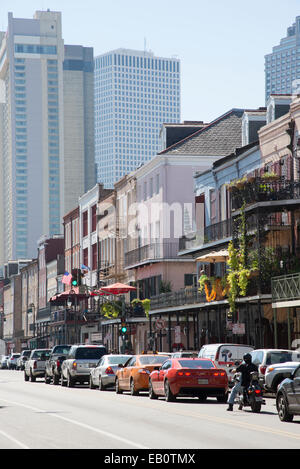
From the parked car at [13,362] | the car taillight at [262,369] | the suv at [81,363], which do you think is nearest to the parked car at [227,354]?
the car taillight at [262,369]

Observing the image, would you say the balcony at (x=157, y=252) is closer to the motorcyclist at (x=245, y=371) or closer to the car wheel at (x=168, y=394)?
the car wheel at (x=168, y=394)

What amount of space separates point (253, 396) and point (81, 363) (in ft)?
58.8

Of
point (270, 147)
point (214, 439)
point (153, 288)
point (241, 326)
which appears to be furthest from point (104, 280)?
point (214, 439)

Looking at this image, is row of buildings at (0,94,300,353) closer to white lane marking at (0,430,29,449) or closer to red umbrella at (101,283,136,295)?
red umbrella at (101,283,136,295)

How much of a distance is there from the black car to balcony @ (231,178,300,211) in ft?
71.3

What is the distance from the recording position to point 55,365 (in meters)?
45.9

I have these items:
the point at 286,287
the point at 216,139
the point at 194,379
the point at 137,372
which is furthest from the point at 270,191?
the point at 216,139

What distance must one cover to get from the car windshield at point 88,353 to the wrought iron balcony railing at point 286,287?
7.90 meters

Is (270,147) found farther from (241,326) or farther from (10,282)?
(10,282)

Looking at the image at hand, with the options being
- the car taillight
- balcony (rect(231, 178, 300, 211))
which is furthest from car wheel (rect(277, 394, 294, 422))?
balcony (rect(231, 178, 300, 211))

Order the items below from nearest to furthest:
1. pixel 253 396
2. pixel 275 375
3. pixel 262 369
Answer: pixel 253 396 < pixel 275 375 < pixel 262 369

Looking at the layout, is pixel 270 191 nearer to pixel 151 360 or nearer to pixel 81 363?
pixel 81 363
